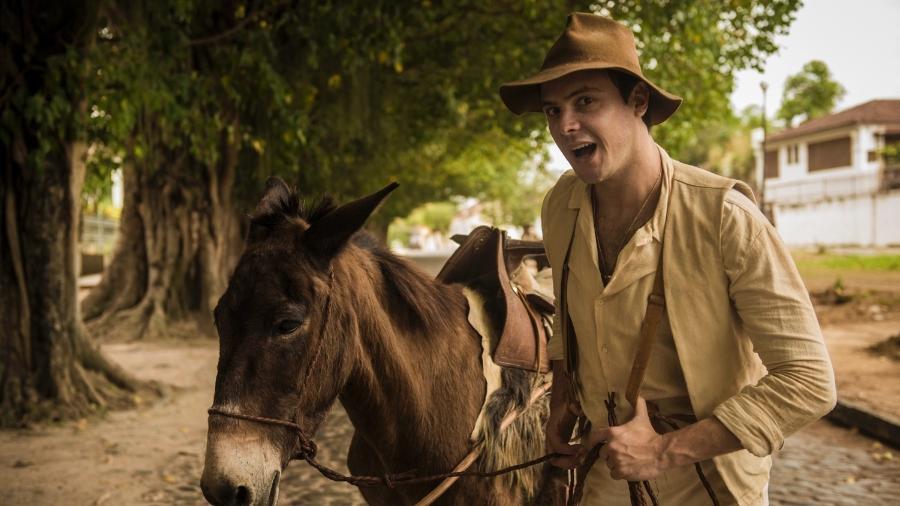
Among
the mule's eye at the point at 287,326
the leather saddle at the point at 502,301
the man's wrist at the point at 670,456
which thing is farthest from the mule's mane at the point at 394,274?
the man's wrist at the point at 670,456

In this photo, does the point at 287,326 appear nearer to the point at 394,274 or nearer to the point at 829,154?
the point at 394,274

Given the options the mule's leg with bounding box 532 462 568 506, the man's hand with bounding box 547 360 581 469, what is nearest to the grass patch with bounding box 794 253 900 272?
the mule's leg with bounding box 532 462 568 506

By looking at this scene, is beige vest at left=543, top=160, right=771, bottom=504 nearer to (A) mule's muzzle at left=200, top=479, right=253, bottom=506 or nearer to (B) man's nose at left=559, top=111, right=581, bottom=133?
(B) man's nose at left=559, top=111, right=581, bottom=133

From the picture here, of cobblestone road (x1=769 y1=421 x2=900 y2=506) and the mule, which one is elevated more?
the mule

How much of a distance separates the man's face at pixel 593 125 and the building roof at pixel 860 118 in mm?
48074

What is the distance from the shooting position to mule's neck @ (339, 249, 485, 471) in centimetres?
287

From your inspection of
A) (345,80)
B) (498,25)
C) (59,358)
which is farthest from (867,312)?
(59,358)

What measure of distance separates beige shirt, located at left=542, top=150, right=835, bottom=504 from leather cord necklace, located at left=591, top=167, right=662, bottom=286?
4cm

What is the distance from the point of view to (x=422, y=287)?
10.4 feet

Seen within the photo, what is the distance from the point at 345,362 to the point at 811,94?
69563 millimetres

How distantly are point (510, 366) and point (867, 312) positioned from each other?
48.5 ft

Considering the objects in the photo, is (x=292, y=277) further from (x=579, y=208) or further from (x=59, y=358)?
(x=59, y=358)

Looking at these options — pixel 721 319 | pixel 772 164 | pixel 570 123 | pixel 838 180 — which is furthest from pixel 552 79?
pixel 772 164

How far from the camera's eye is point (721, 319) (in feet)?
6.92
